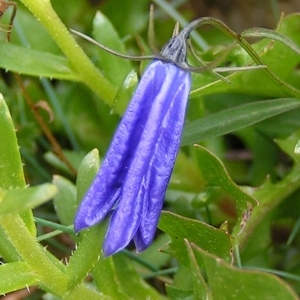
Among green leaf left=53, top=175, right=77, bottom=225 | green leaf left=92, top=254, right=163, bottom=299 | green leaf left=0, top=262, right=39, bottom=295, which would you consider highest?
green leaf left=53, top=175, right=77, bottom=225

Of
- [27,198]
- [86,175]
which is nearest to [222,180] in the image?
[86,175]

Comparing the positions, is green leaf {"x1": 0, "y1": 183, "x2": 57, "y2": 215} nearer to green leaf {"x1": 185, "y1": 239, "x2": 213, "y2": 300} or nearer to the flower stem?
green leaf {"x1": 185, "y1": 239, "x2": 213, "y2": 300}

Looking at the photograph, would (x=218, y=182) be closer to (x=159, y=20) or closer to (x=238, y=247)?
(x=238, y=247)

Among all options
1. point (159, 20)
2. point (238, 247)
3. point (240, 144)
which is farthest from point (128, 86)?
point (159, 20)

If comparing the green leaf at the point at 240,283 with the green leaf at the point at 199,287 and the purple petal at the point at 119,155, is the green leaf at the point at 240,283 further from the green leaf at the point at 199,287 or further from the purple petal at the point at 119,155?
the purple petal at the point at 119,155

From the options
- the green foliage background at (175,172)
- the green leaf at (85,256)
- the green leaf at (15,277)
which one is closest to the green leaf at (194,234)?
the green foliage background at (175,172)

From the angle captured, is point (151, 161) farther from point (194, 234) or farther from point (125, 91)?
point (125, 91)

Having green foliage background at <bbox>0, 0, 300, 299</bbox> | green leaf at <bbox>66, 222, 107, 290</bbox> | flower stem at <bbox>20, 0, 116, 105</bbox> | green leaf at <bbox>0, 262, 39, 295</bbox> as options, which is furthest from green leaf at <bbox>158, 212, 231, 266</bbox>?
flower stem at <bbox>20, 0, 116, 105</bbox>

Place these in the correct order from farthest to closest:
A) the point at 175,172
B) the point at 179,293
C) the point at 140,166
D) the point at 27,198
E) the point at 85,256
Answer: the point at 175,172 < the point at 179,293 < the point at 85,256 < the point at 140,166 < the point at 27,198
